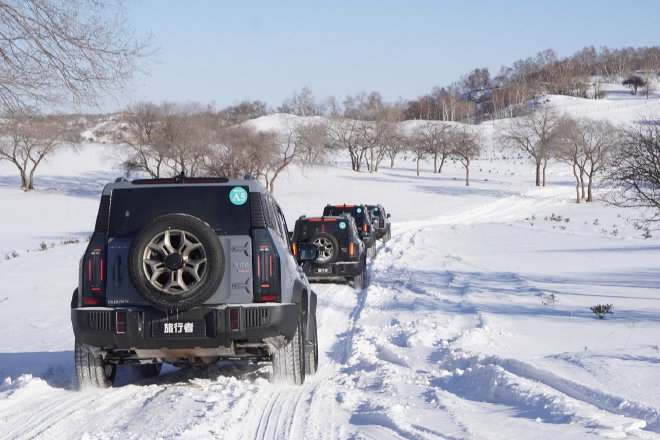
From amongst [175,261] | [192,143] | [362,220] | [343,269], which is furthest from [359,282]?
[192,143]

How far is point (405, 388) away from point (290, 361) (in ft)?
3.63

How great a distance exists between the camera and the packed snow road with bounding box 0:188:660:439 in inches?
225

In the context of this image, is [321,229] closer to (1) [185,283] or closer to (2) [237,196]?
(2) [237,196]

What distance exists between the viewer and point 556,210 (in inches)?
2288

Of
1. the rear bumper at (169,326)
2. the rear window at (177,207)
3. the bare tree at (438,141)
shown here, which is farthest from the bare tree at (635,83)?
the rear bumper at (169,326)

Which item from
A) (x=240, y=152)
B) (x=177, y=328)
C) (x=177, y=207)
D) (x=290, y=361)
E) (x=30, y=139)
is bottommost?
(x=290, y=361)

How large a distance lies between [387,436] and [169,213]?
295cm

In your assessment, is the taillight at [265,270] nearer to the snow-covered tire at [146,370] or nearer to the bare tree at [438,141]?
the snow-covered tire at [146,370]

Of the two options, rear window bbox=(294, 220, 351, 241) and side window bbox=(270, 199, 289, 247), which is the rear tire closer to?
rear window bbox=(294, 220, 351, 241)

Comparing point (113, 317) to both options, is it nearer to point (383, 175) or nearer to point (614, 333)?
point (614, 333)

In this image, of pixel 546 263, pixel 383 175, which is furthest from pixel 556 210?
pixel 546 263

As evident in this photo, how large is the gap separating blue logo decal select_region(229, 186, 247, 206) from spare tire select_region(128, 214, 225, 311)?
55 centimetres

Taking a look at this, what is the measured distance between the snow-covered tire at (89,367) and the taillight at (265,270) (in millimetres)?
1626

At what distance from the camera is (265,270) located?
7.02 metres
